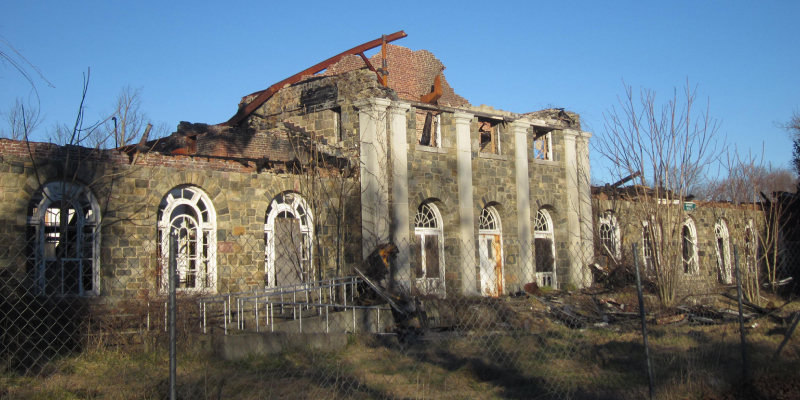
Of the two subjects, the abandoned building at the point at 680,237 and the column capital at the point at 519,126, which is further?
the column capital at the point at 519,126

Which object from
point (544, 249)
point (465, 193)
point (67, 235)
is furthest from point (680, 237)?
point (67, 235)

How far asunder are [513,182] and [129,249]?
11.2 m

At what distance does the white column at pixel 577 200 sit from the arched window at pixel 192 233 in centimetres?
1150

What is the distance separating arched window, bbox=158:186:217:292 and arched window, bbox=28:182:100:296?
4.66 feet

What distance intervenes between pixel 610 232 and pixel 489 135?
561cm

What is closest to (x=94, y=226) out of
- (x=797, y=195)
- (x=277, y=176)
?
(x=277, y=176)

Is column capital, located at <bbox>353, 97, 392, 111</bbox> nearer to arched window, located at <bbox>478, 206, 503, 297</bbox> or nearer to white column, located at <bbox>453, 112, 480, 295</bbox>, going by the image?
white column, located at <bbox>453, 112, 480, 295</bbox>

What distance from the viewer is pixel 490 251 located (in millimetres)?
20297

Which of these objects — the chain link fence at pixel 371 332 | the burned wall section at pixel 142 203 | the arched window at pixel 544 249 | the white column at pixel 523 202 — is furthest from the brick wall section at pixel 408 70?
the burned wall section at pixel 142 203

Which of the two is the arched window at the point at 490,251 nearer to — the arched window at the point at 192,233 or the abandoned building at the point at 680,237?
the abandoned building at the point at 680,237

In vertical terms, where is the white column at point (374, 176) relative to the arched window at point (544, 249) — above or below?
above

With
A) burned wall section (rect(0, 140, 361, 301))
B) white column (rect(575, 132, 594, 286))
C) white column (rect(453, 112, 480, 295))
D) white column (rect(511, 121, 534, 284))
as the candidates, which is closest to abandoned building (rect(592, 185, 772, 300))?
white column (rect(575, 132, 594, 286))

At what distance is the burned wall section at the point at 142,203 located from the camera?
43.6 ft

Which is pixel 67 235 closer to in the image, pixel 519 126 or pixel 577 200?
pixel 519 126
